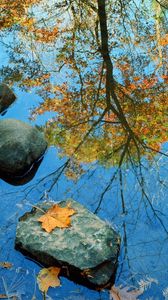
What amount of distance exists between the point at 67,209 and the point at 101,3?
7.18 m

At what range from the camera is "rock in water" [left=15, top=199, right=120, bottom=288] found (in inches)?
126

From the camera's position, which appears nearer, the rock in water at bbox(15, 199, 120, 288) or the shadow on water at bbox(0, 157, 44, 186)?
the rock in water at bbox(15, 199, 120, 288)

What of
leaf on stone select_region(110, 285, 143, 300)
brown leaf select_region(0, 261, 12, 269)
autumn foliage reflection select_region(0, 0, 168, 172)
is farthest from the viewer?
autumn foliage reflection select_region(0, 0, 168, 172)

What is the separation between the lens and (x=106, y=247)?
3.29 metres

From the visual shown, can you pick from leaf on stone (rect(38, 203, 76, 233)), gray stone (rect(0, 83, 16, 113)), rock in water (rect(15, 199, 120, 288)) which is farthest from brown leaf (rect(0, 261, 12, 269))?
gray stone (rect(0, 83, 16, 113))

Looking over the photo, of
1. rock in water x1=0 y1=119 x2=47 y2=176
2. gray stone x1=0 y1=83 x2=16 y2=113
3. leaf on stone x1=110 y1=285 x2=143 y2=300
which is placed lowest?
leaf on stone x1=110 y1=285 x2=143 y2=300

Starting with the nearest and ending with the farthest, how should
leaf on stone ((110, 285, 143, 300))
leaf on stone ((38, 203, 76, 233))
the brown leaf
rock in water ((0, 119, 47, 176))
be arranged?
leaf on stone ((110, 285, 143, 300)), the brown leaf, leaf on stone ((38, 203, 76, 233)), rock in water ((0, 119, 47, 176))

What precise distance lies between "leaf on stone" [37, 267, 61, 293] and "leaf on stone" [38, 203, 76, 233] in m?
0.35

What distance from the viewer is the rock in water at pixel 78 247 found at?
126 inches

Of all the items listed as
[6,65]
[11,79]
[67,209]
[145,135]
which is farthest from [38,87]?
[67,209]

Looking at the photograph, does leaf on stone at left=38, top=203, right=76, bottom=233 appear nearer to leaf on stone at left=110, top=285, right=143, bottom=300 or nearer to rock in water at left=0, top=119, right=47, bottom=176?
leaf on stone at left=110, top=285, right=143, bottom=300

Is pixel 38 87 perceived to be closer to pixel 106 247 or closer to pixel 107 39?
pixel 107 39

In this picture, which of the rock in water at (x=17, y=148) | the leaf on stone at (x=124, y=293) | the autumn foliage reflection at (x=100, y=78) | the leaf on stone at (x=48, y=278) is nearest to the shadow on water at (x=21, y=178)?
the rock in water at (x=17, y=148)

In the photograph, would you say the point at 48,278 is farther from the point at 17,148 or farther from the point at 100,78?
the point at 100,78
